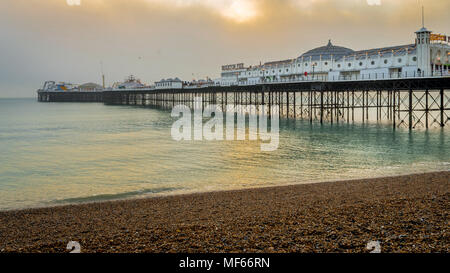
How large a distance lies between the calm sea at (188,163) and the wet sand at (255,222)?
8.50 ft

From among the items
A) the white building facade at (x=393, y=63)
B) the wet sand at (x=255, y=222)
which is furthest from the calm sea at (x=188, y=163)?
the white building facade at (x=393, y=63)

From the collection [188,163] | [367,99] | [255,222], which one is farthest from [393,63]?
[255,222]

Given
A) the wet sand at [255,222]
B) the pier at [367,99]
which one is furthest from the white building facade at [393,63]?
the wet sand at [255,222]

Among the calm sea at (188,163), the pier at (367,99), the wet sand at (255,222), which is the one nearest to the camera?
the wet sand at (255,222)

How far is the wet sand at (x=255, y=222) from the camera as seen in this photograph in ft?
21.6

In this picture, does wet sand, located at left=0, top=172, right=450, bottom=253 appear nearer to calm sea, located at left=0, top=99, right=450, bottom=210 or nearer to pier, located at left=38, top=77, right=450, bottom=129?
calm sea, located at left=0, top=99, right=450, bottom=210

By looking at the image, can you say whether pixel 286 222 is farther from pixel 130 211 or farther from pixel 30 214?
pixel 30 214

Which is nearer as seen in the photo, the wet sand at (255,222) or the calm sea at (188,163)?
the wet sand at (255,222)

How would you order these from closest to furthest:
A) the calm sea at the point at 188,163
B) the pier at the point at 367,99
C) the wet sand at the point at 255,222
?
the wet sand at the point at 255,222, the calm sea at the point at 188,163, the pier at the point at 367,99

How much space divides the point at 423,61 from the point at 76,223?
34.2 meters

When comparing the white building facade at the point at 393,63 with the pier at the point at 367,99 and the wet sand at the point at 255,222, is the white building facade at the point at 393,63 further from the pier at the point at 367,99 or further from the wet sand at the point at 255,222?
the wet sand at the point at 255,222

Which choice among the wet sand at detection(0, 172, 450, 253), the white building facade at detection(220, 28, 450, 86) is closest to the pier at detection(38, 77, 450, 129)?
the white building facade at detection(220, 28, 450, 86)

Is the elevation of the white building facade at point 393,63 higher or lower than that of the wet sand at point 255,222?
higher

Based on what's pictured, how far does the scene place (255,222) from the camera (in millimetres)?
8250
